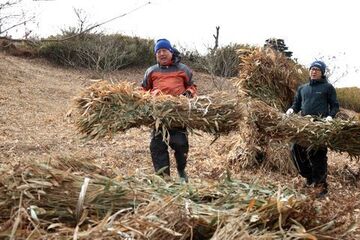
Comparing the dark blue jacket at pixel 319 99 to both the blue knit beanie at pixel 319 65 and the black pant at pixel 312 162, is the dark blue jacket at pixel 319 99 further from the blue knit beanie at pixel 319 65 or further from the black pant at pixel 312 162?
the black pant at pixel 312 162

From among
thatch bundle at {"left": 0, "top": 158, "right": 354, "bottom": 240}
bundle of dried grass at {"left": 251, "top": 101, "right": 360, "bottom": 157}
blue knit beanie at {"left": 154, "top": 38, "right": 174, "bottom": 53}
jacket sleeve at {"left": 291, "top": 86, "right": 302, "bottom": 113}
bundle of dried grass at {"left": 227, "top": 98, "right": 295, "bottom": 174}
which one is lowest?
bundle of dried grass at {"left": 227, "top": 98, "right": 295, "bottom": 174}

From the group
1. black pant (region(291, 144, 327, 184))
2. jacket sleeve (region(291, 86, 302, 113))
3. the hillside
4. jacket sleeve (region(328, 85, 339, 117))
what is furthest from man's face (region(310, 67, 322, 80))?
the hillside

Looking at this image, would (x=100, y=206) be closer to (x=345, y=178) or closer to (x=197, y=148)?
(x=345, y=178)

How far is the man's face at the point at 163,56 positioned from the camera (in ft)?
17.5

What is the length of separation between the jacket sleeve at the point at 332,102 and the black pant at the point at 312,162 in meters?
0.45

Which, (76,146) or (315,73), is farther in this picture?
(76,146)

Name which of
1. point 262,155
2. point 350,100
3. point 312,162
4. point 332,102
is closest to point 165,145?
point 312,162

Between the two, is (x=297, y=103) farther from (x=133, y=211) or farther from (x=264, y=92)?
(x=133, y=211)

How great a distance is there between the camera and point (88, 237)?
80.7 inches

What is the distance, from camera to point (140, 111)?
487 centimetres

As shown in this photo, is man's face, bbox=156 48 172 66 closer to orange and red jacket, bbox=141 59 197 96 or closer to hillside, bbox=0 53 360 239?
orange and red jacket, bbox=141 59 197 96

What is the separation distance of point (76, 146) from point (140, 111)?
470 centimetres

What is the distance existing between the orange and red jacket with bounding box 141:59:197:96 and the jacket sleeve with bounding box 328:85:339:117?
1.68 metres

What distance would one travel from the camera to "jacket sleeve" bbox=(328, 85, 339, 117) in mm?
6047
